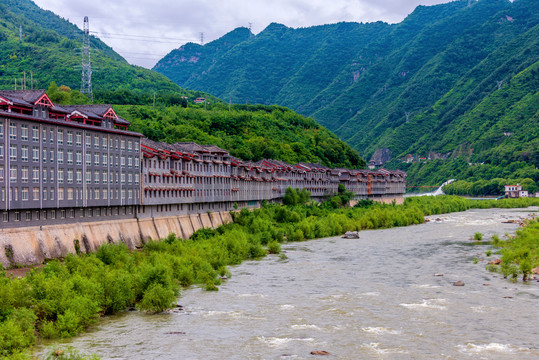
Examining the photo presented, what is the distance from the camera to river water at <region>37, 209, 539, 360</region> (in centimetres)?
3834

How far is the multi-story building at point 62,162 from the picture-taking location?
59.4 meters

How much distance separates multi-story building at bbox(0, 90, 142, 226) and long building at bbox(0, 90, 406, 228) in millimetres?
89

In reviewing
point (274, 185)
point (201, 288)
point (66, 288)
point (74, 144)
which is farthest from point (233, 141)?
point (66, 288)

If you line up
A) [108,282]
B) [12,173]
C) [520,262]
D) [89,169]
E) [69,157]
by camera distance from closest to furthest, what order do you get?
[108,282]
[12,173]
[520,262]
[69,157]
[89,169]

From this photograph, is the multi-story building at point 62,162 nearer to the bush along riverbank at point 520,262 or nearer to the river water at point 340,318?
the river water at point 340,318

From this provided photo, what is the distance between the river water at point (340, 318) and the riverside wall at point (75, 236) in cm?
1373

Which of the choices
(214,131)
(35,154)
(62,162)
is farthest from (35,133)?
(214,131)

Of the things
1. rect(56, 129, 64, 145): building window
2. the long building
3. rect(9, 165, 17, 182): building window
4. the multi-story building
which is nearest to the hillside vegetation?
the long building

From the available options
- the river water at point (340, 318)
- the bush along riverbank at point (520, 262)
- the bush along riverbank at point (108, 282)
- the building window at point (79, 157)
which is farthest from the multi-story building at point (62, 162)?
the bush along riverbank at point (520, 262)

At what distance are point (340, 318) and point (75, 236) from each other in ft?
102

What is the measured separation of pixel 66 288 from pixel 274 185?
92967 mm

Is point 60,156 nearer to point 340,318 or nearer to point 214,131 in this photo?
point 340,318

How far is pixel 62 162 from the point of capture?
216 ft

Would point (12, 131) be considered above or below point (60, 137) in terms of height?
above
